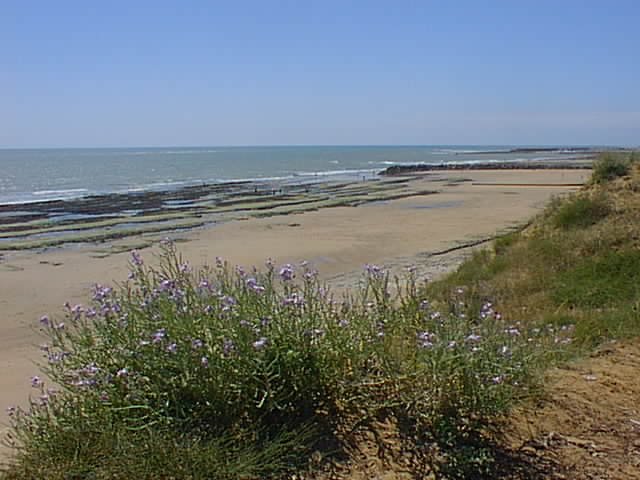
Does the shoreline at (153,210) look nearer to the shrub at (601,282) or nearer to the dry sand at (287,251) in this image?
the dry sand at (287,251)

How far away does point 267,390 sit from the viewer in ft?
10.7

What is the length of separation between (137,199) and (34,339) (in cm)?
2829

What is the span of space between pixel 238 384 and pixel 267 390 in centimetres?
16

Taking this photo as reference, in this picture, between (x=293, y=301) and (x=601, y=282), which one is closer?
(x=293, y=301)

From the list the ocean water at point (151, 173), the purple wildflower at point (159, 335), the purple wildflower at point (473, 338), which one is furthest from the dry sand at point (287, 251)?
the ocean water at point (151, 173)

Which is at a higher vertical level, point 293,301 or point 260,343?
point 293,301

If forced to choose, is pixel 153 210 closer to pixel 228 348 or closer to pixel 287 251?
pixel 287 251

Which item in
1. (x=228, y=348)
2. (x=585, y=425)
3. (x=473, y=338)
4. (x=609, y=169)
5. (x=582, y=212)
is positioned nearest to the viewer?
(x=228, y=348)

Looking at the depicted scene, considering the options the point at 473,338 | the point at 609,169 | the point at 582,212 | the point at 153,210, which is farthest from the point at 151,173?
the point at 473,338

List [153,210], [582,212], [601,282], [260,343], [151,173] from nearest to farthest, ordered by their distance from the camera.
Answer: [260,343] → [601,282] → [582,212] → [153,210] → [151,173]

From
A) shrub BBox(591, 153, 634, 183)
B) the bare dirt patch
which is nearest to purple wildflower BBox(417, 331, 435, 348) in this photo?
the bare dirt patch

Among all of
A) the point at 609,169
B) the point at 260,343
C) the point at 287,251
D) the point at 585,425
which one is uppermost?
the point at 609,169

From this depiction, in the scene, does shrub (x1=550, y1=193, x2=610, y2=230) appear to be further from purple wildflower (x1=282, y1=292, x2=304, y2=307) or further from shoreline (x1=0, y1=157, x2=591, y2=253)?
shoreline (x1=0, y1=157, x2=591, y2=253)

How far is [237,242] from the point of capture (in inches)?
786
